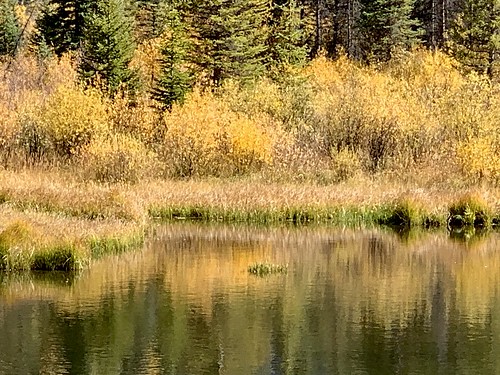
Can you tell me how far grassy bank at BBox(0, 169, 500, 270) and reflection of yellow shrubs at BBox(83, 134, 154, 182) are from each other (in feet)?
3.16

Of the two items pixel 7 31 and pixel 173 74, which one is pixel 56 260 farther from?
pixel 7 31

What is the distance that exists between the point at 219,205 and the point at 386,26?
29.0 meters

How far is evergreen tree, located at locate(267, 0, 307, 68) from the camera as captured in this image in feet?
174

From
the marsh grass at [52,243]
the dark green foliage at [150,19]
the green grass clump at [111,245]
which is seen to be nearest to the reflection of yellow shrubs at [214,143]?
the green grass clump at [111,245]

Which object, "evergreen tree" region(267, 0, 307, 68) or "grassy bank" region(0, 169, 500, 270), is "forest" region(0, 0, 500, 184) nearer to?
"evergreen tree" region(267, 0, 307, 68)

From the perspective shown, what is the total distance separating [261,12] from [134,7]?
13.7m

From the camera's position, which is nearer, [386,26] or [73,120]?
[73,120]

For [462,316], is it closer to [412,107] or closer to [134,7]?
[412,107]

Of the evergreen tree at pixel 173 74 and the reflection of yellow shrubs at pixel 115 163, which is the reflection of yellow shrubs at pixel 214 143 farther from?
the evergreen tree at pixel 173 74

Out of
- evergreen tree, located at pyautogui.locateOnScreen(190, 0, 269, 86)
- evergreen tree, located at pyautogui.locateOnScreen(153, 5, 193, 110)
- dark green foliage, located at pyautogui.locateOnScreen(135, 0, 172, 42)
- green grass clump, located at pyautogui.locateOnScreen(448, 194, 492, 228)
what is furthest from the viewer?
dark green foliage, located at pyautogui.locateOnScreen(135, 0, 172, 42)

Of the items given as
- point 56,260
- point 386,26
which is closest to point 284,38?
point 386,26

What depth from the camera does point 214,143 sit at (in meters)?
38.1

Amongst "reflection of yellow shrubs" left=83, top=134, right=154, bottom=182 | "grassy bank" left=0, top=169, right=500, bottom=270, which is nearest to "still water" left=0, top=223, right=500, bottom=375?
"grassy bank" left=0, top=169, right=500, bottom=270

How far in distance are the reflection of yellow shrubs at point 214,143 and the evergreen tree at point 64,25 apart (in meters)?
13.8
